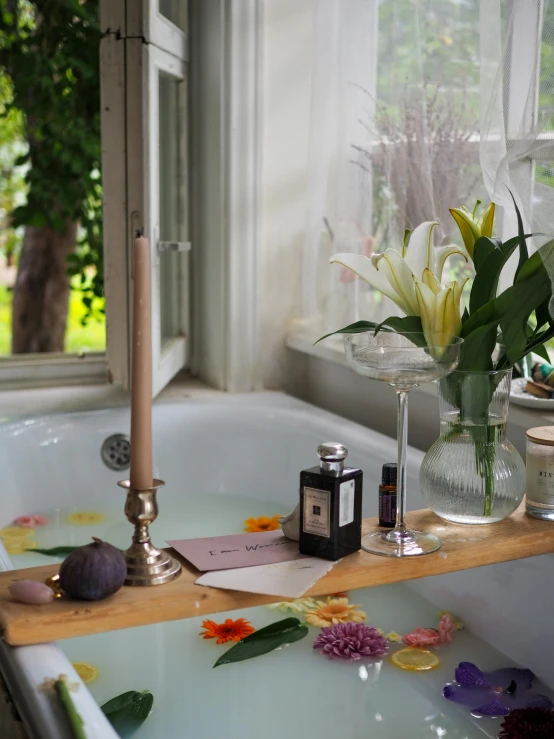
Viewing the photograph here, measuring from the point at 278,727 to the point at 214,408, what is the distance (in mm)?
1166

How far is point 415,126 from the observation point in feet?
6.35

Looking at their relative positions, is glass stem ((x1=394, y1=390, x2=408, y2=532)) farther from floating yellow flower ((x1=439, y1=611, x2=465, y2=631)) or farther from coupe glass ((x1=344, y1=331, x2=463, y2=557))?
floating yellow flower ((x1=439, y1=611, x2=465, y2=631))

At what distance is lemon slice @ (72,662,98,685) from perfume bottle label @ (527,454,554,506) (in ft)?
2.39

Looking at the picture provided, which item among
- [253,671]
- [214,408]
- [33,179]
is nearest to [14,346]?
[33,179]

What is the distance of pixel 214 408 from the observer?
2.42 m

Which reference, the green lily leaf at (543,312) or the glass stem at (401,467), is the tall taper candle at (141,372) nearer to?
the glass stem at (401,467)

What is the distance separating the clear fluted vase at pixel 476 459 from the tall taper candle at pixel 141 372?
17.6 inches

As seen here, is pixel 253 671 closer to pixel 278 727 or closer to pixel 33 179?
pixel 278 727

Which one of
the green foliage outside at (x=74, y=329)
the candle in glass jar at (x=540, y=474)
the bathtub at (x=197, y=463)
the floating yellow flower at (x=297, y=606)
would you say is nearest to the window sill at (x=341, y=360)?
the bathtub at (x=197, y=463)

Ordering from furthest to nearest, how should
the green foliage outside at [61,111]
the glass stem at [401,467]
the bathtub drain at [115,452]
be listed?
the green foliage outside at [61,111] → the bathtub drain at [115,452] → the glass stem at [401,467]

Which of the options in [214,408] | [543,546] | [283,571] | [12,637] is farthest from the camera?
[214,408]

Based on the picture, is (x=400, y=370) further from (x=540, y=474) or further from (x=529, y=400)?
(x=529, y=400)

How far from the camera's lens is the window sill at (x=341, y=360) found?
169 centimetres

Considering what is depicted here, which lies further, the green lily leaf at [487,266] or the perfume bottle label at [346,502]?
the green lily leaf at [487,266]
